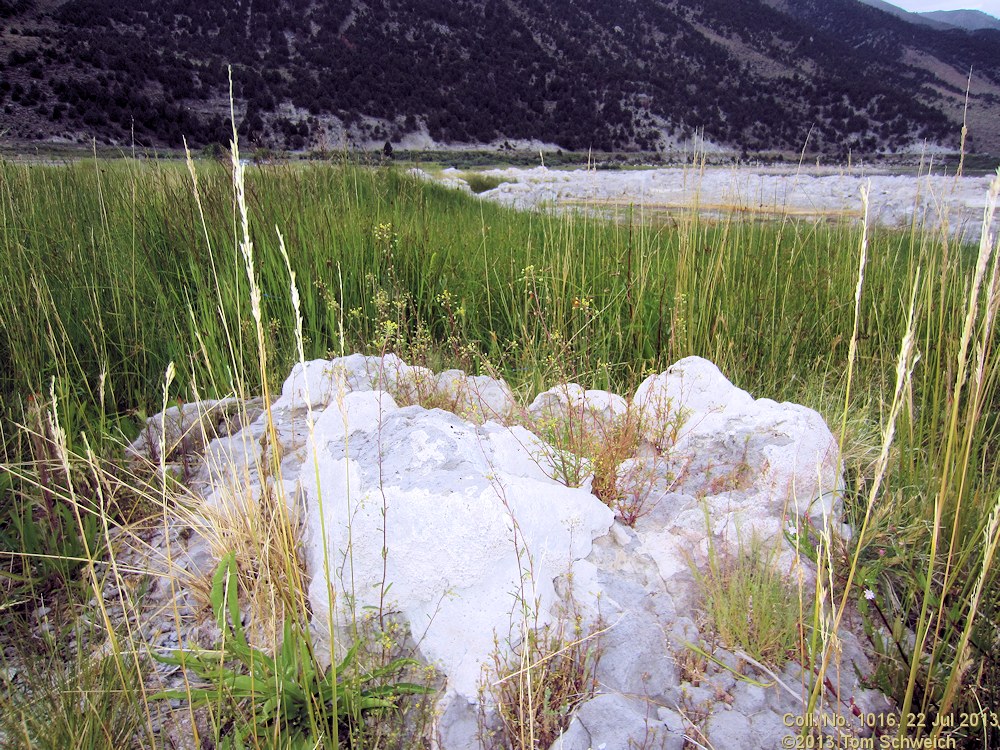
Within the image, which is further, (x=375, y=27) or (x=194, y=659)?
(x=375, y=27)

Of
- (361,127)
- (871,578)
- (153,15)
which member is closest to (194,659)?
(871,578)

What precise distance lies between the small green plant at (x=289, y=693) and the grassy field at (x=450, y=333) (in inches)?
9.3

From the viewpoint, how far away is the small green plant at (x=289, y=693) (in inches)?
47.5

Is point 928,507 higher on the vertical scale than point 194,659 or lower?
higher

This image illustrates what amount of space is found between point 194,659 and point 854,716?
146 centimetres

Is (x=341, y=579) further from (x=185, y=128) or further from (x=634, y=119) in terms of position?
(x=634, y=119)

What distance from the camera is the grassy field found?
1771 mm

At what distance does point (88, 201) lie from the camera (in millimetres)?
4598

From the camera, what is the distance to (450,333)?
3.44m

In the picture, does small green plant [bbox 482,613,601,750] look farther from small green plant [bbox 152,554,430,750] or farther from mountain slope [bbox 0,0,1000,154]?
mountain slope [bbox 0,0,1000,154]

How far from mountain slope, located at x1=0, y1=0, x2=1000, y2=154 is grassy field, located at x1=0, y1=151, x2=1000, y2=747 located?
2746 centimetres

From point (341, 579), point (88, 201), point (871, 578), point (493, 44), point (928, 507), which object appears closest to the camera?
point (341, 579)

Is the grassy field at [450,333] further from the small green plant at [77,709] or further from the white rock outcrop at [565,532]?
the white rock outcrop at [565,532]

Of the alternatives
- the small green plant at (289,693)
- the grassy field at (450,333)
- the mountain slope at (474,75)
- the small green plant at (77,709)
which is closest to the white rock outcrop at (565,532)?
the small green plant at (289,693)
